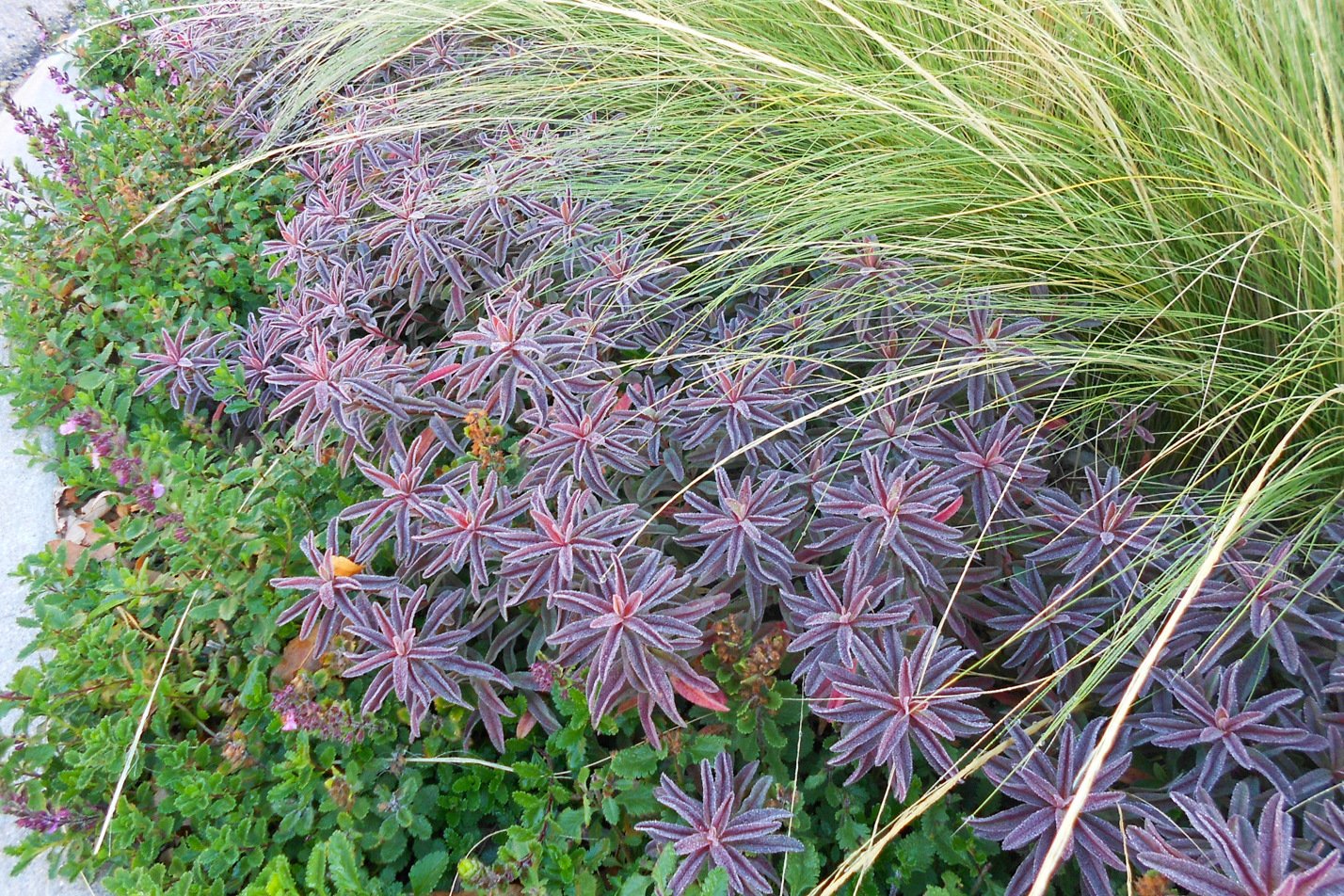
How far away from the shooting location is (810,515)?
1.51 metres

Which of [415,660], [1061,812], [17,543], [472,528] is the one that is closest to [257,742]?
[415,660]

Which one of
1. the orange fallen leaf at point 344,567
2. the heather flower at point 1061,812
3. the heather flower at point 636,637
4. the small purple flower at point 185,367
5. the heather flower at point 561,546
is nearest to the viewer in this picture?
the heather flower at point 1061,812

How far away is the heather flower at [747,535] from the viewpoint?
1.33 meters

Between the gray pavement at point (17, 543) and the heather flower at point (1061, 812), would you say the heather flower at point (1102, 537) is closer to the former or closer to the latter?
the heather flower at point (1061, 812)

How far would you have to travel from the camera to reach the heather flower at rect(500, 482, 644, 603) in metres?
1.32

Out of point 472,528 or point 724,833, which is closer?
point 724,833

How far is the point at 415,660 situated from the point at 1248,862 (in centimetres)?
109

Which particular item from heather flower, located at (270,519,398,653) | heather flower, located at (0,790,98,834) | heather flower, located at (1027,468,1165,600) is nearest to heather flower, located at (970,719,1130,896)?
heather flower, located at (1027,468,1165,600)

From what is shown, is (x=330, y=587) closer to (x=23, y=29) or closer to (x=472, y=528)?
(x=472, y=528)

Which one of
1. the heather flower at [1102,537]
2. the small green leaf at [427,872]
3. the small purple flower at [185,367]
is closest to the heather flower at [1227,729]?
the heather flower at [1102,537]

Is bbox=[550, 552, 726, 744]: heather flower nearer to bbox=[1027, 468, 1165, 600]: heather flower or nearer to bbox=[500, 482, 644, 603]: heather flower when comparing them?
bbox=[500, 482, 644, 603]: heather flower

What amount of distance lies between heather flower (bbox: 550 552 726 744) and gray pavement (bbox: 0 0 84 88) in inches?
172

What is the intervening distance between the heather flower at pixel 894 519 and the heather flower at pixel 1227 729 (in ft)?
1.11

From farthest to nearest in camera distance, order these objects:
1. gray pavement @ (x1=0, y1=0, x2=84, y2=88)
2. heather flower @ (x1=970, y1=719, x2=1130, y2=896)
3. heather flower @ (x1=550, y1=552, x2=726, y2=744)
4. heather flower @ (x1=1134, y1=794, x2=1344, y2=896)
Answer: gray pavement @ (x1=0, y1=0, x2=84, y2=88), heather flower @ (x1=550, y1=552, x2=726, y2=744), heather flower @ (x1=970, y1=719, x2=1130, y2=896), heather flower @ (x1=1134, y1=794, x2=1344, y2=896)
